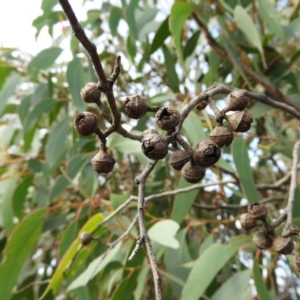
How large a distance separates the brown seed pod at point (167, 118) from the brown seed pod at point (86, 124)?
71 mm

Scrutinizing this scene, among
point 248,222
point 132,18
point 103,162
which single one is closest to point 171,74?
point 132,18

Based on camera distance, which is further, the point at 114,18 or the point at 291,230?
the point at 114,18

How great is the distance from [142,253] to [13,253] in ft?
1.09

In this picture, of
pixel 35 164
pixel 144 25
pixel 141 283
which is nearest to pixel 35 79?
pixel 35 164

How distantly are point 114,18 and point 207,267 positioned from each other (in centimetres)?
85

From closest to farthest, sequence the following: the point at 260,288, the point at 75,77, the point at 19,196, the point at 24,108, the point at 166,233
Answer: the point at 260,288
the point at 166,233
the point at 75,77
the point at 19,196
the point at 24,108

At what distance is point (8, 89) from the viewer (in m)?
1.59

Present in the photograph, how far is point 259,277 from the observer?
2.93ft

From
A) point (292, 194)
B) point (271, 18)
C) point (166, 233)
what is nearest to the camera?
point (292, 194)

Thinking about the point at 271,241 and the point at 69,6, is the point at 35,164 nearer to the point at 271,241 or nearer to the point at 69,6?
the point at 271,241

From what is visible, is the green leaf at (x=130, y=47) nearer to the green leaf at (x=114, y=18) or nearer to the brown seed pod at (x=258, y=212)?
the green leaf at (x=114, y=18)

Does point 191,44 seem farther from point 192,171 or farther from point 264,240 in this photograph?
point 192,171

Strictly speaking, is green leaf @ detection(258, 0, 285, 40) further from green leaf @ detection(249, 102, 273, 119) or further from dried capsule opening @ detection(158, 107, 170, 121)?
dried capsule opening @ detection(158, 107, 170, 121)

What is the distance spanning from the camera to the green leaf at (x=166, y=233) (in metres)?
0.96
